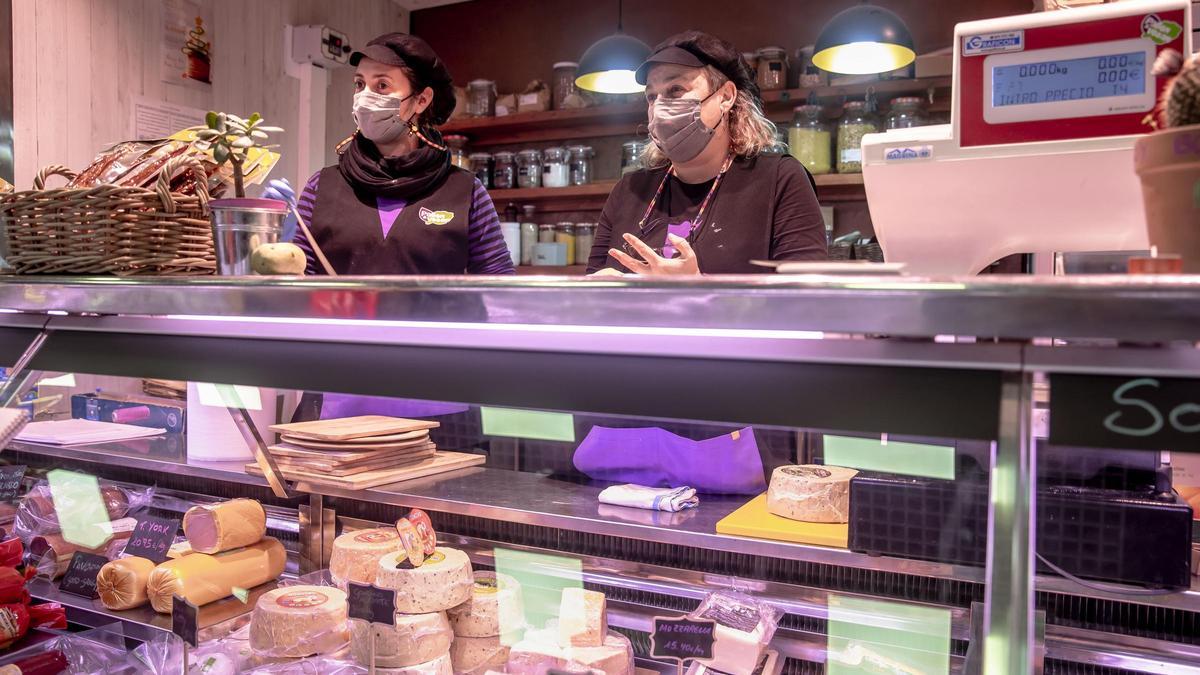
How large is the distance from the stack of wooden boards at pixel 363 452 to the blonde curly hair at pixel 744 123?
120cm

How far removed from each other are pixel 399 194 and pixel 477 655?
1560 mm

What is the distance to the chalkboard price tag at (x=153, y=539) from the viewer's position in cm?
167

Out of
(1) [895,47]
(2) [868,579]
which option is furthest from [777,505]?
(1) [895,47]

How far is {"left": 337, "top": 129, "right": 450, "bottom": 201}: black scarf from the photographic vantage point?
2648mm

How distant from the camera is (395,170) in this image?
2.67 metres

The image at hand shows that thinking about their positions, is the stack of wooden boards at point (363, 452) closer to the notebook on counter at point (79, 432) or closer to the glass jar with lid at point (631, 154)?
the notebook on counter at point (79, 432)

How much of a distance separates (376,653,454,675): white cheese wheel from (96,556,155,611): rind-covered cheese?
51cm

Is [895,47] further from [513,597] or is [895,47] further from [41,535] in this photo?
[41,535]

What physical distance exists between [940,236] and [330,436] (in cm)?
103

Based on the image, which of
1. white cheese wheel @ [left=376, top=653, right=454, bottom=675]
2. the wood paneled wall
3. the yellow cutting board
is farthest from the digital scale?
the wood paneled wall

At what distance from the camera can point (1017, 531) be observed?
764mm

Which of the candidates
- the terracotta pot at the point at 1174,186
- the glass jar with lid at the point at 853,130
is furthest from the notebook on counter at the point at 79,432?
the glass jar with lid at the point at 853,130

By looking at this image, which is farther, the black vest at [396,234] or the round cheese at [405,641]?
the black vest at [396,234]

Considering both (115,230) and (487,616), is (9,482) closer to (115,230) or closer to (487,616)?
(115,230)
